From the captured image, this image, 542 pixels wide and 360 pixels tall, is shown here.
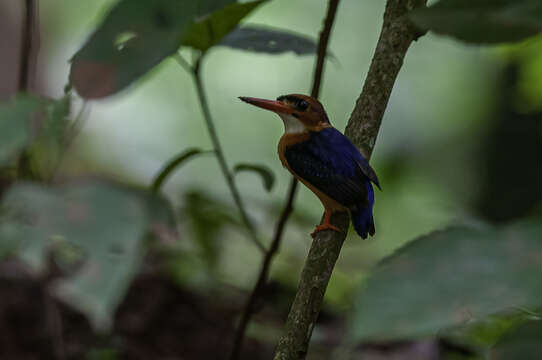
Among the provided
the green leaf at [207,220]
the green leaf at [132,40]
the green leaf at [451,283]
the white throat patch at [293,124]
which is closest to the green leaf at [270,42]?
the white throat patch at [293,124]

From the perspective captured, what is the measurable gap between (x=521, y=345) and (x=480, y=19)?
27 centimetres

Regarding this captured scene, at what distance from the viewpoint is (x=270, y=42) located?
177cm

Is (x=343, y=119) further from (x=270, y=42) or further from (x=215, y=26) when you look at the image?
(x=215, y=26)

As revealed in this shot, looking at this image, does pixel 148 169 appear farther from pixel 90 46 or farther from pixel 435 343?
pixel 90 46

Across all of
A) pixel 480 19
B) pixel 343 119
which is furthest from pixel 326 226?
pixel 343 119

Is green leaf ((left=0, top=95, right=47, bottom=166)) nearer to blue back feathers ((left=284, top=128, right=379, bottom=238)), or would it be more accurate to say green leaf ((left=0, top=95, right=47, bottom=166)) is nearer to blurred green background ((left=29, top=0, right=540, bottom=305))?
blue back feathers ((left=284, top=128, right=379, bottom=238))

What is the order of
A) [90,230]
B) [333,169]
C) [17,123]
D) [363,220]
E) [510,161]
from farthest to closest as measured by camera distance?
[510,161] → [363,220] → [333,169] → [17,123] → [90,230]

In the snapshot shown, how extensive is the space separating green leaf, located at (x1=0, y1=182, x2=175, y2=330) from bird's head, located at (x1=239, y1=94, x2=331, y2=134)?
74cm

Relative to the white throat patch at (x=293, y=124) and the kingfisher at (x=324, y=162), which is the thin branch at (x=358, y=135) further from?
the white throat patch at (x=293, y=124)

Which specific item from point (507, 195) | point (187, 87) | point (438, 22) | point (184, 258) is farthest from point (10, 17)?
point (438, 22)

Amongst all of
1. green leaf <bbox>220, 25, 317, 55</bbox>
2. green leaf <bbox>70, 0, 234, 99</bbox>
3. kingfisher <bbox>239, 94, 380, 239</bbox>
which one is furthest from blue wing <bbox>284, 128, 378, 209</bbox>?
green leaf <bbox>70, 0, 234, 99</bbox>

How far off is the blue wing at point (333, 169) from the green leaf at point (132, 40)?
729mm

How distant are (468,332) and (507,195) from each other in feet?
10.4

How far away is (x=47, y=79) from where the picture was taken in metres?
6.91
